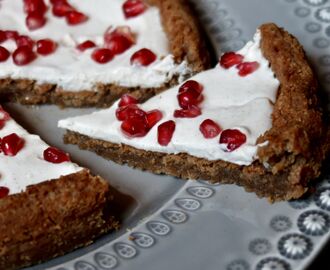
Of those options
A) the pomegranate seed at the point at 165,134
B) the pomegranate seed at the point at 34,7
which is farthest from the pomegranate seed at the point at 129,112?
the pomegranate seed at the point at 34,7

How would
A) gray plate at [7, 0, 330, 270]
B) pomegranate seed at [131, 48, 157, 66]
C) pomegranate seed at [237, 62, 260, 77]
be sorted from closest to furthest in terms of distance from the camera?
gray plate at [7, 0, 330, 270]
pomegranate seed at [237, 62, 260, 77]
pomegranate seed at [131, 48, 157, 66]

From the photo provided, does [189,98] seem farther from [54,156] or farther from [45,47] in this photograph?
[45,47]

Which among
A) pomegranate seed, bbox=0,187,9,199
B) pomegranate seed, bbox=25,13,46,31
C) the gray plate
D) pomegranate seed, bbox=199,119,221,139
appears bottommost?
the gray plate

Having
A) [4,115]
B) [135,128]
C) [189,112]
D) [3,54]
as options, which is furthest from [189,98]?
[3,54]

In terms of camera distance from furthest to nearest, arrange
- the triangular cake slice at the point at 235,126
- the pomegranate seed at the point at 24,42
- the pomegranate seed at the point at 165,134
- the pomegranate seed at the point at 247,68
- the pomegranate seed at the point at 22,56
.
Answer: the pomegranate seed at the point at 24,42 → the pomegranate seed at the point at 22,56 → the pomegranate seed at the point at 247,68 → the pomegranate seed at the point at 165,134 → the triangular cake slice at the point at 235,126

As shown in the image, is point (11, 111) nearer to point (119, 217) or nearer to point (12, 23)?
point (12, 23)

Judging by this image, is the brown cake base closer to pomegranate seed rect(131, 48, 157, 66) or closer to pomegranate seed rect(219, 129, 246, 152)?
pomegranate seed rect(219, 129, 246, 152)

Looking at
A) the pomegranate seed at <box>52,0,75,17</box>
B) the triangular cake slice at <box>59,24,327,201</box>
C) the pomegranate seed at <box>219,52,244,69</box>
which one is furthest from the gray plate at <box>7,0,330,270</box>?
the pomegranate seed at <box>52,0,75,17</box>

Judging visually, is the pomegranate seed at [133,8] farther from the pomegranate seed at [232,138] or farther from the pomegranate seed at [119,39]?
the pomegranate seed at [232,138]
